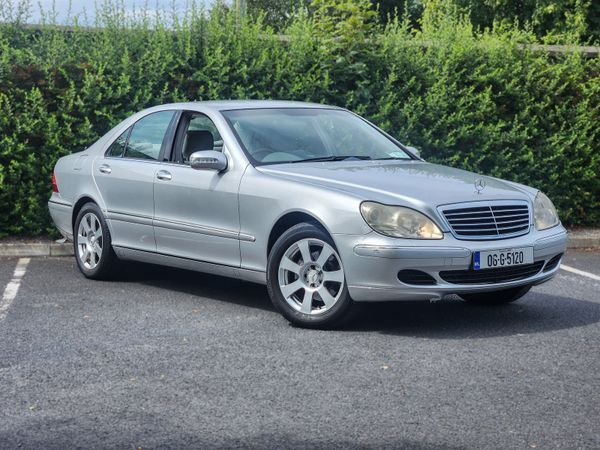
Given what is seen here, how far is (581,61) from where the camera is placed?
1468 centimetres

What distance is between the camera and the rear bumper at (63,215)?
10.1 m

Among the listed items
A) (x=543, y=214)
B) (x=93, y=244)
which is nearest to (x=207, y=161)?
(x=93, y=244)

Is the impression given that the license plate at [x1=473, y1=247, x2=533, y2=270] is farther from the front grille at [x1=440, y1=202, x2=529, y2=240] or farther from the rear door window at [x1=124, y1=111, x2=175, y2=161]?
the rear door window at [x1=124, y1=111, x2=175, y2=161]

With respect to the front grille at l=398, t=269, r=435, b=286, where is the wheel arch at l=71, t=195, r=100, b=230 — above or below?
below

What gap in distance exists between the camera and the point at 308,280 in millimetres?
7570

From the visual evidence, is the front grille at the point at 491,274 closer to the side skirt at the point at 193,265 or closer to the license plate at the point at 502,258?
the license plate at the point at 502,258

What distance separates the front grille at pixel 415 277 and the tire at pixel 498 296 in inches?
52.0

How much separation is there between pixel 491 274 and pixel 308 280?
125 centimetres

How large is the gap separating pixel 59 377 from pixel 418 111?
819 cm

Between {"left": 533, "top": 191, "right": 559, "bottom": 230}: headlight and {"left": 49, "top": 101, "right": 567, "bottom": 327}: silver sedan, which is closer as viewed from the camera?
{"left": 49, "top": 101, "right": 567, "bottom": 327}: silver sedan

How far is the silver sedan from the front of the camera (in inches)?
285

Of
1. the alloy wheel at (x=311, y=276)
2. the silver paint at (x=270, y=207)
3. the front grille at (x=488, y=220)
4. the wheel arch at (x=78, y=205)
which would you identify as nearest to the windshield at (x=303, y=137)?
the silver paint at (x=270, y=207)

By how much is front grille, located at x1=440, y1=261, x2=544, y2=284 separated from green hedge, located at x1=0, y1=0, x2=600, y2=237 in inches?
228

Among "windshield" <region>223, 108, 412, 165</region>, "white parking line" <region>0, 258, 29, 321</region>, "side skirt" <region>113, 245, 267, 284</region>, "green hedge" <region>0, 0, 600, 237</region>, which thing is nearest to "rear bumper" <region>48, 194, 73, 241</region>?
"white parking line" <region>0, 258, 29, 321</region>
